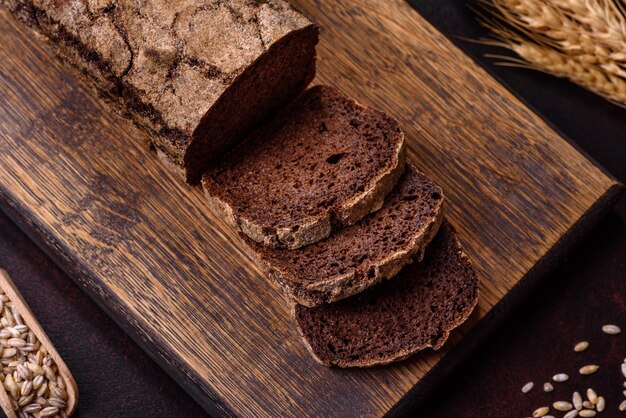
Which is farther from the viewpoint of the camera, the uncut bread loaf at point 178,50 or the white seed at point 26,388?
the white seed at point 26,388

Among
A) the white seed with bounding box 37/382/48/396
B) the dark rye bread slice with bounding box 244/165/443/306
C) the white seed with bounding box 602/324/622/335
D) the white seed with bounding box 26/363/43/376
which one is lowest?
the white seed with bounding box 602/324/622/335

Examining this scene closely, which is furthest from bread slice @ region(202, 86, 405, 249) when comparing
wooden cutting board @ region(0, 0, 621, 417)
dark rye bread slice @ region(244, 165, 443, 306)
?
wooden cutting board @ region(0, 0, 621, 417)

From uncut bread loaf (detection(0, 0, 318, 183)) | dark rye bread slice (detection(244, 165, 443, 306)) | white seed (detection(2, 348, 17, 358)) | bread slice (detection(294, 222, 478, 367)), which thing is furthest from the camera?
white seed (detection(2, 348, 17, 358))

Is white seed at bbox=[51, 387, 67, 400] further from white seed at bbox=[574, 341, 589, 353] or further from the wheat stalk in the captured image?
the wheat stalk

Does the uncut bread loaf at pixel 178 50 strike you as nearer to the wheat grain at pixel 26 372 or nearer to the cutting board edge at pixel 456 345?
the cutting board edge at pixel 456 345

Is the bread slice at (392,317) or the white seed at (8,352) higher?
the white seed at (8,352)

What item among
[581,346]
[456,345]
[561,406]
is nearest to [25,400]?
[456,345]

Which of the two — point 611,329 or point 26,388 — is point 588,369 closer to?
point 611,329

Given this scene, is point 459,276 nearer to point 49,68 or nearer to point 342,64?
point 342,64


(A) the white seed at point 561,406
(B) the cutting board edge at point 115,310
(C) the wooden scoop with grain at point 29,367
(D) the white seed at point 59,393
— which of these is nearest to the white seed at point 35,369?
(C) the wooden scoop with grain at point 29,367
